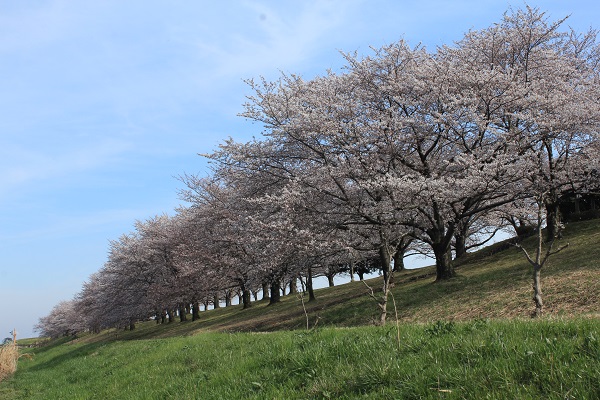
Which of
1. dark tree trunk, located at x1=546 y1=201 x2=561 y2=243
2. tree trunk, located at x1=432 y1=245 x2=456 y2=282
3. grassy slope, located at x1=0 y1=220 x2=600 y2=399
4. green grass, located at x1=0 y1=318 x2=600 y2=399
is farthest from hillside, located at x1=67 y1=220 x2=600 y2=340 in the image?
green grass, located at x1=0 y1=318 x2=600 y2=399

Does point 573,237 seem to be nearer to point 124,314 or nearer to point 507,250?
point 507,250

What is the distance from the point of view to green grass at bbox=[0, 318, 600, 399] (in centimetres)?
414

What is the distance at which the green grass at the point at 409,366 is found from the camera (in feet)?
13.6

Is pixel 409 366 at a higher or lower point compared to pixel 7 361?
lower

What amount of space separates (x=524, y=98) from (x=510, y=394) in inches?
679

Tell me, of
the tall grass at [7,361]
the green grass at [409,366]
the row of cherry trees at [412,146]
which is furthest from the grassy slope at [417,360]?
the tall grass at [7,361]

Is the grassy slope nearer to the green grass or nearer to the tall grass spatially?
the green grass

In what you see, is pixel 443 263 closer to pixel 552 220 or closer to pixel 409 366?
pixel 552 220

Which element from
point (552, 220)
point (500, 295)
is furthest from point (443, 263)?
point (552, 220)

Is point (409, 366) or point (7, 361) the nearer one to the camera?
point (409, 366)

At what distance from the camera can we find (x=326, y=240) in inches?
746

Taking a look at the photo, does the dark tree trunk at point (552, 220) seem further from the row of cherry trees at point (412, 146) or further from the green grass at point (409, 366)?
the green grass at point (409, 366)

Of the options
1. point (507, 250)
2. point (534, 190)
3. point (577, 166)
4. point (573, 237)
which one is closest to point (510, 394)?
point (534, 190)

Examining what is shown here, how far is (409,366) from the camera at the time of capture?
17.3ft
